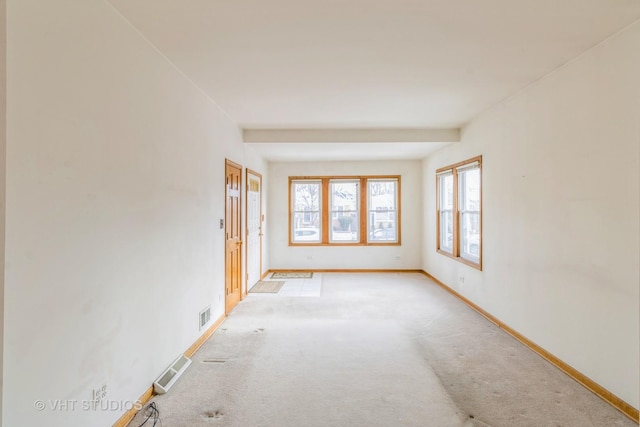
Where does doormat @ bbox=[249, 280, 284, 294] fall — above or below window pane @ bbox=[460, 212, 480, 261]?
below

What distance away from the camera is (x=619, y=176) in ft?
7.56

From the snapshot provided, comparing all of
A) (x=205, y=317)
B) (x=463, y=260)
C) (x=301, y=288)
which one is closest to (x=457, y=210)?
(x=463, y=260)

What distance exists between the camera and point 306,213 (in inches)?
286

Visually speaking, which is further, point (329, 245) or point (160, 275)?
point (329, 245)

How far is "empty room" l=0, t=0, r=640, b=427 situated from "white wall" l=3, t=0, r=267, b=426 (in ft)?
→ 0.04

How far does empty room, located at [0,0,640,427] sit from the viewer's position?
1546 mm

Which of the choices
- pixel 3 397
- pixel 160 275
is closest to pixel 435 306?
pixel 160 275

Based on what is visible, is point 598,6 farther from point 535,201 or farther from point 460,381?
point 460,381

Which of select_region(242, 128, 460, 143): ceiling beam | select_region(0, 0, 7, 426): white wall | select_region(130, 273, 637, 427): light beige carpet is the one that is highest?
select_region(242, 128, 460, 143): ceiling beam

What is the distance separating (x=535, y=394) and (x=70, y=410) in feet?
9.81

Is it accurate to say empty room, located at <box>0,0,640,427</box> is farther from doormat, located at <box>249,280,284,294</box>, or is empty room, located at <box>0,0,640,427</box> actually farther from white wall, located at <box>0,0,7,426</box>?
doormat, located at <box>249,280,284,294</box>

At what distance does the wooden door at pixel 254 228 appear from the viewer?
17.9 ft

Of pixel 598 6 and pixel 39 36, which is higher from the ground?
pixel 598 6

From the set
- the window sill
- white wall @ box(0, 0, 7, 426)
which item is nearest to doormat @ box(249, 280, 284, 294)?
the window sill
